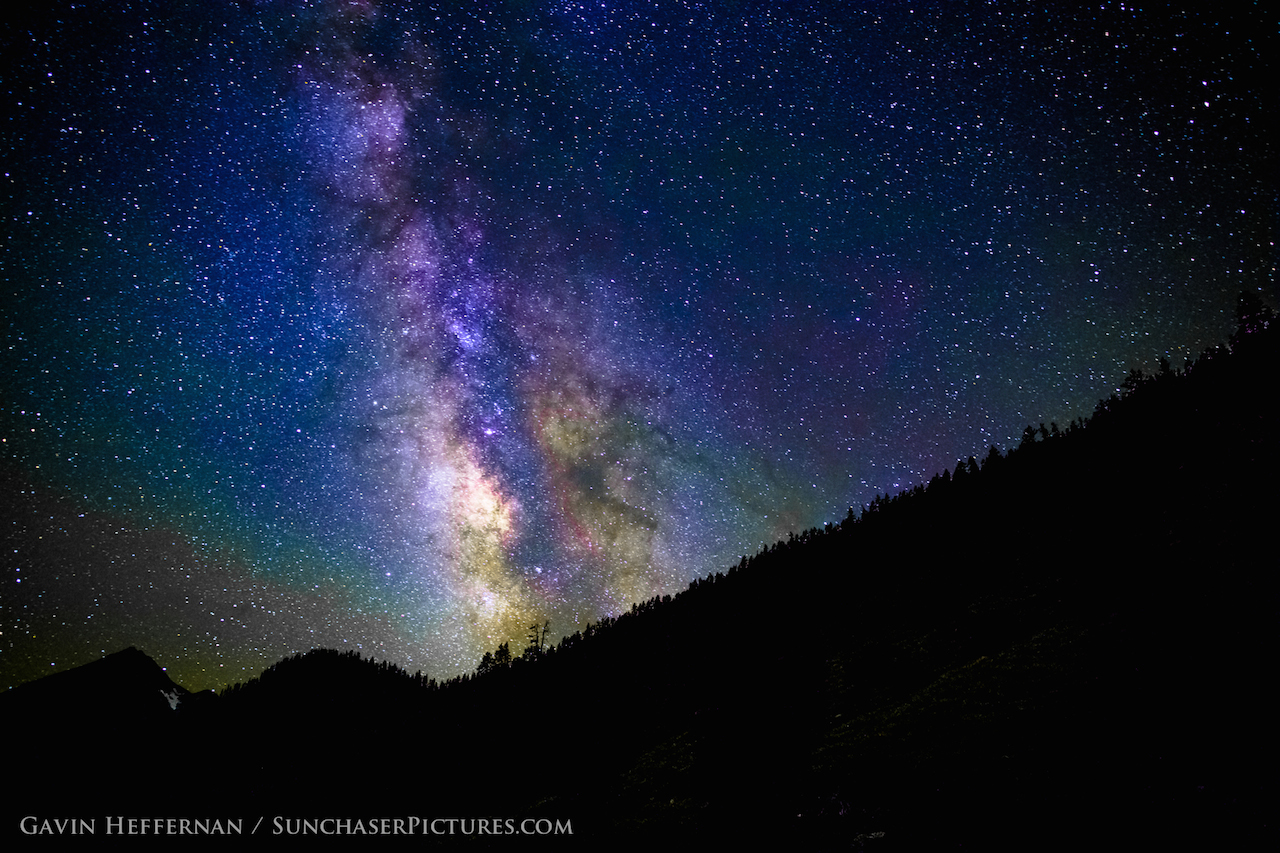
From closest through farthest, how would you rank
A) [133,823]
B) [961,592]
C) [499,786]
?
[961,592] < [499,786] < [133,823]

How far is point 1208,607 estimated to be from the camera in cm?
1075

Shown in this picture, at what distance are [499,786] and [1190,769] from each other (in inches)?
1180

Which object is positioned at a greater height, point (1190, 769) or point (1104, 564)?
point (1104, 564)

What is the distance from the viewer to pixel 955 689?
12.7 m

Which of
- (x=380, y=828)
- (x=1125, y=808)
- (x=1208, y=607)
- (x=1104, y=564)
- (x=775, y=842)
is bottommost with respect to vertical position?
(x=380, y=828)

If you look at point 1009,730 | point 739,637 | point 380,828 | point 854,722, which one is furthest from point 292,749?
point 1009,730

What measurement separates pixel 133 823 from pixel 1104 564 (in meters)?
58.5

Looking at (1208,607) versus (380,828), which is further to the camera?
(380,828)

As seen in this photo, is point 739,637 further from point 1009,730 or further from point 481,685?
point 481,685

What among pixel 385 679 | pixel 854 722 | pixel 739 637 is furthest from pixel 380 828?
pixel 385 679

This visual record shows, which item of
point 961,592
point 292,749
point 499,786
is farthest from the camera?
point 292,749

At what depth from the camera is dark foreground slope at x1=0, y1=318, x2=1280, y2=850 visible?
7.46 meters

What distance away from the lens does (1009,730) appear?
31.2 ft

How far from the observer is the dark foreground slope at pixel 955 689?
294 inches
